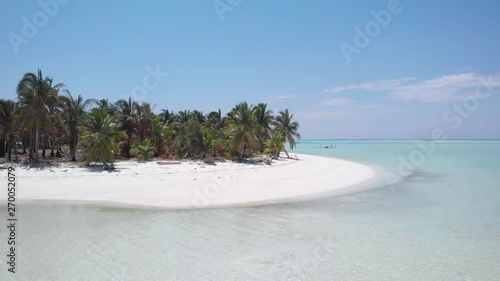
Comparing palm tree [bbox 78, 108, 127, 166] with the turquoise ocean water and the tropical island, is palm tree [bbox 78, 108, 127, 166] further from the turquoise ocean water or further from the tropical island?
the turquoise ocean water

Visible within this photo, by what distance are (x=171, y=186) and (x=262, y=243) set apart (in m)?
9.76

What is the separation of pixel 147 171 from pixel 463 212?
17.8 metres

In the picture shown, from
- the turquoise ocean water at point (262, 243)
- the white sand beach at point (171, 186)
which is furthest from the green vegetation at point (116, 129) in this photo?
the turquoise ocean water at point (262, 243)

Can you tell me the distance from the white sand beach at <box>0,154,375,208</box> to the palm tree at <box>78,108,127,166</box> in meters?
1.39

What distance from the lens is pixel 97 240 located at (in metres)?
8.98

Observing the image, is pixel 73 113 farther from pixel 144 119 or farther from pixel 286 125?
pixel 286 125

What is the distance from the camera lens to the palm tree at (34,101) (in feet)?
75.5

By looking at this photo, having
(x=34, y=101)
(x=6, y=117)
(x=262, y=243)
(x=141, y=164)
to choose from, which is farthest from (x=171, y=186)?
(x=6, y=117)

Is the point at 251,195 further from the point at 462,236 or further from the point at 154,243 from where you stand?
the point at 462,236

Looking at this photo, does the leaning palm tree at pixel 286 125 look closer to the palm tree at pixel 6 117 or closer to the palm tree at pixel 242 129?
the palm tree at pixel 242 129

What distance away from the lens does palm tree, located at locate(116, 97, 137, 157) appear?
33.4 m

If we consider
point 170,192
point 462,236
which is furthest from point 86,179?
point 462,236

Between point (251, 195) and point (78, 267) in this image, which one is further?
point (251, 195)

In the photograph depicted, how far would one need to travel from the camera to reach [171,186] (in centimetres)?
1748
